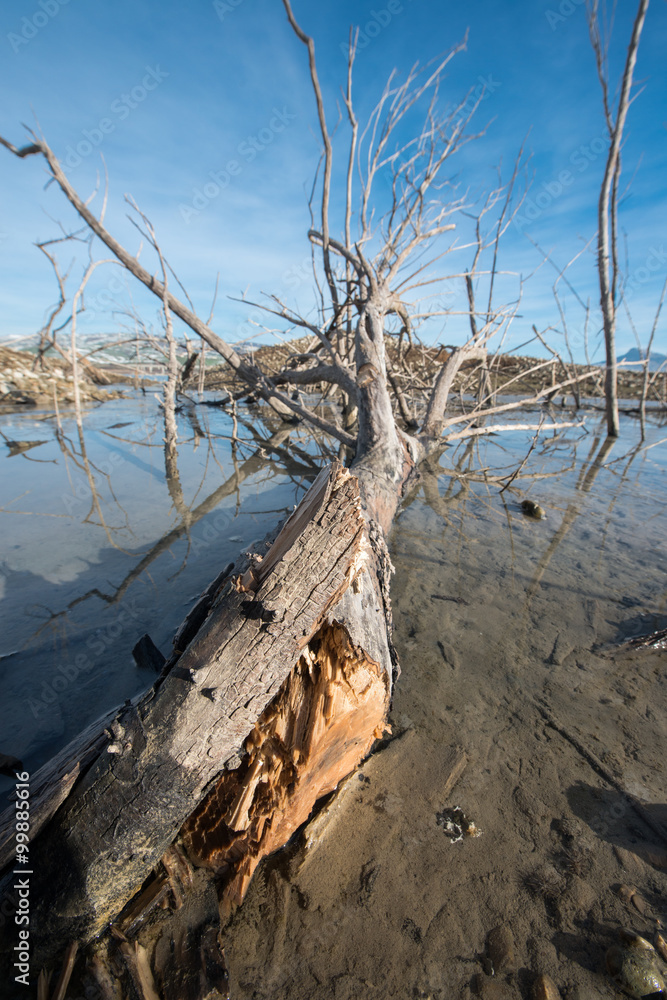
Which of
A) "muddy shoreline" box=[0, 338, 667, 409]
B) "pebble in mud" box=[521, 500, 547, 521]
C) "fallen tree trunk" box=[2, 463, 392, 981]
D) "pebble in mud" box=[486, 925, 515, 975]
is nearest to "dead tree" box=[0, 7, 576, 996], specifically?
"fallen tree trunk" box=[2, 463, 392, 981]

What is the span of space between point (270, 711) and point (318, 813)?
0.43m

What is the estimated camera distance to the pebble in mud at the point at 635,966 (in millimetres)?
1019

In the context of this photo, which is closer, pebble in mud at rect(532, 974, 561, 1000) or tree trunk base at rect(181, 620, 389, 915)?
pebble in mud at rect(532, 974, 561, 1000)

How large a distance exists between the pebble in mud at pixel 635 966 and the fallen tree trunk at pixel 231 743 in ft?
2.91

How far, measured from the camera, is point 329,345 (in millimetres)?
5871

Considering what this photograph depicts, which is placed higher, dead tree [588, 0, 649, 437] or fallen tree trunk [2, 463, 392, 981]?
dead tree [588, 0, 649, 437]

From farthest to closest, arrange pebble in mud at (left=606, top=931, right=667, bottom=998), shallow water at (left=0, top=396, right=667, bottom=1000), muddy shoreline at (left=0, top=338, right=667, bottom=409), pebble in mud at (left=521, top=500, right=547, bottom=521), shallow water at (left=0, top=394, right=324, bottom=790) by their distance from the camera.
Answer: muddy shoreline at (left=0, top=338, right=667, bottom=409), pebble in mud at (left=521, top=500, right=547, bottom=521), shallow water at (left=0, top=394, right=324, bottom=790), shallow water at (left=0, top=396, right=667, bottom=1000), pebble in mud at (left=606, top=931, right=667, bottom=998)

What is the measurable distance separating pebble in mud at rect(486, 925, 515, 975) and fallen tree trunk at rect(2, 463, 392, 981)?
2.09 ft

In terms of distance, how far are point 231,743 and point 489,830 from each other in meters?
0.96

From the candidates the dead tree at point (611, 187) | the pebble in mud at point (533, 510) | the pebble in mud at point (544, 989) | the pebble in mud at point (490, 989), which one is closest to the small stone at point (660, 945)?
the pebble in mud at point (544, 989)

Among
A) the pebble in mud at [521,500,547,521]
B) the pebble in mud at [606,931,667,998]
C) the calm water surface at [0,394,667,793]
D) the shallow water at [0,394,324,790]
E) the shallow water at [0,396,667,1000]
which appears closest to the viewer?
the pebble in mud at [606,931,667,998]

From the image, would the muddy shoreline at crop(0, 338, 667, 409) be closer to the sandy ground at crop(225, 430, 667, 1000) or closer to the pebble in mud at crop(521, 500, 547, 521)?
the pebble in mud at crop(521, 500, 547, 521)

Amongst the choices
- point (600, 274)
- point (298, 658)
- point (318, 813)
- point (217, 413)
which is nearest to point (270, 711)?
point (298, 658)

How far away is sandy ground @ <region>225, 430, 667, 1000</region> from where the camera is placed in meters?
1.10
